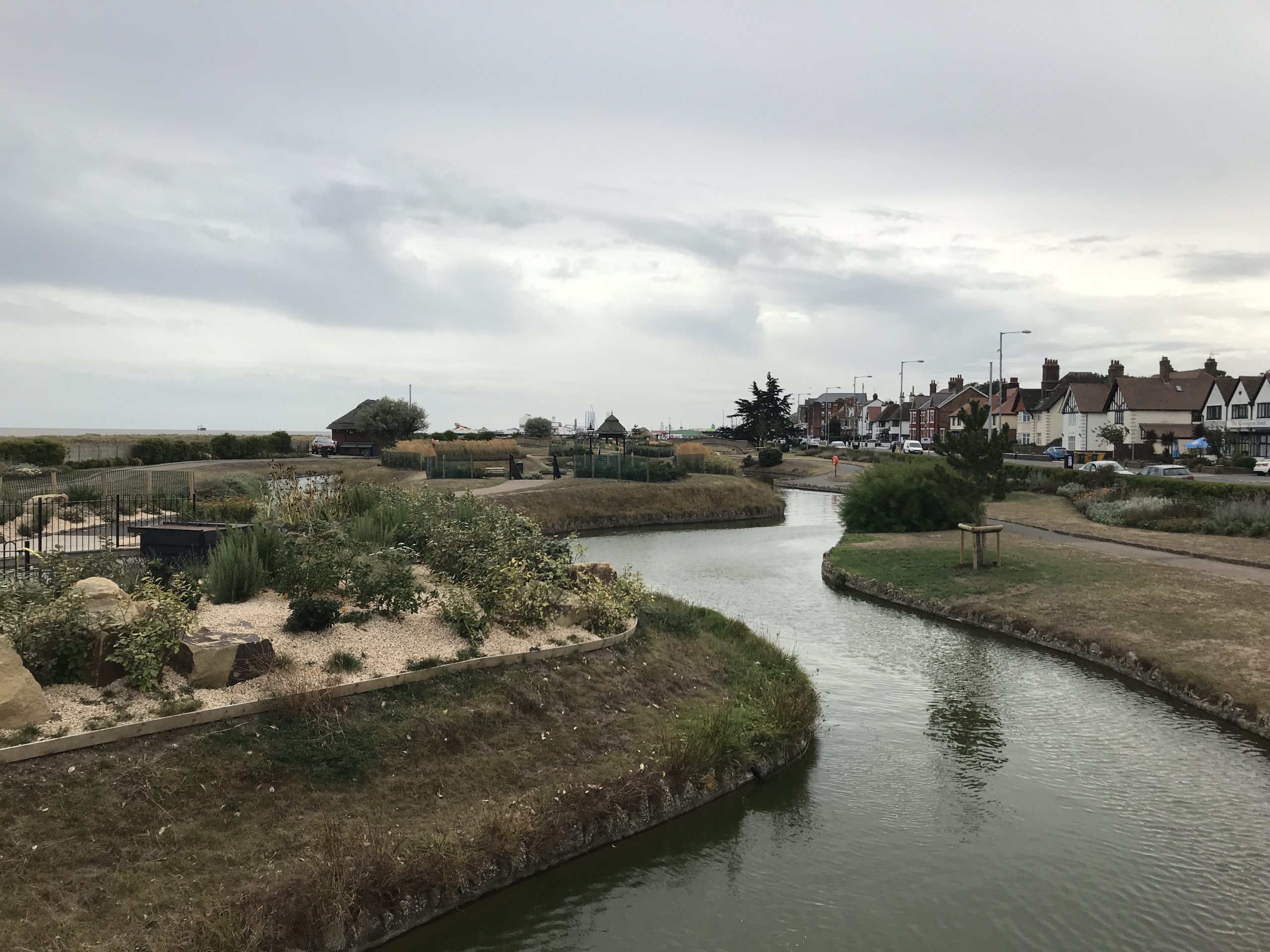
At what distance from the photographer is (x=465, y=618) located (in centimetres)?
1503

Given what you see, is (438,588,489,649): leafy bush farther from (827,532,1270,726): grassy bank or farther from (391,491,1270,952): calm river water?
(827,532,1270,726): grassy bank

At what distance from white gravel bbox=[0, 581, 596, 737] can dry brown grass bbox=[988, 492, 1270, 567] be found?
25952 millimetres

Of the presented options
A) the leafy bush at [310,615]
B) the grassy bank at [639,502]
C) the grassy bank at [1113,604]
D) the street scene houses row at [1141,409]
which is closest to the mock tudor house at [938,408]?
the street scene houses row at [1141,409]

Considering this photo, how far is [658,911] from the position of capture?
35.7ft

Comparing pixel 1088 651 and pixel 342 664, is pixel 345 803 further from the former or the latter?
pixel 1088 651

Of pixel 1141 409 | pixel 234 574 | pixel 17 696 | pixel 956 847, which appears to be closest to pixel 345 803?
pixel 17 696

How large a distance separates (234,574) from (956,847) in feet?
39.8

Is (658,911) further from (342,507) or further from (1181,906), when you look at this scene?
(342,507)

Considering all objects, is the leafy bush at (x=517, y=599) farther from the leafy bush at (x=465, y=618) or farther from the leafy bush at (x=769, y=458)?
the leafy bush at (x=769, y=458)

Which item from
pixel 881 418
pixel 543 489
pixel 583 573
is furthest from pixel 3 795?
pixel 881 418

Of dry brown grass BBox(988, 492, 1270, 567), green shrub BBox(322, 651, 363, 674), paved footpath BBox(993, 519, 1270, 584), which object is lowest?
paved footpath BBox(993, 519, 1270, 584)

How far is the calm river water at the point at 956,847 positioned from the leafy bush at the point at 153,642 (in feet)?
15.8

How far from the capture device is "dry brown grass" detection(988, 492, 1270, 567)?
3148 centimetres

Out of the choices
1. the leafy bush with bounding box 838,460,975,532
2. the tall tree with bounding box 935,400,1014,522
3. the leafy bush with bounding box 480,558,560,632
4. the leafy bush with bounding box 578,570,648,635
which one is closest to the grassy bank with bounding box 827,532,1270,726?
the tall tree with bounding box 935,400,1014,522
